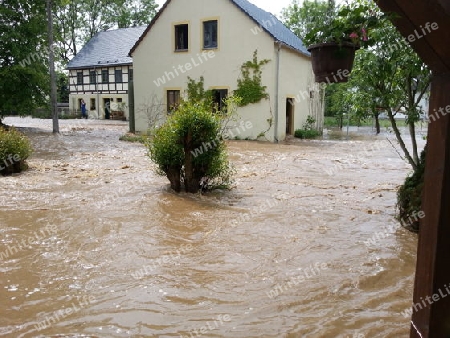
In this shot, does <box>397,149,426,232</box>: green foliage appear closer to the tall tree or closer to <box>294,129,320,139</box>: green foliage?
the tall tree

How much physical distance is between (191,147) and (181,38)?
1427 centimetres

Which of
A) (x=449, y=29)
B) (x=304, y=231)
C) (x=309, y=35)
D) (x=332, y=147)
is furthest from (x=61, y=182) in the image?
(x=332, y=147)

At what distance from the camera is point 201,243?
4914mm

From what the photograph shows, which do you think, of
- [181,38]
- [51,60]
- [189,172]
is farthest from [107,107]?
[189,172]

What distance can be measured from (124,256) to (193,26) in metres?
16.3

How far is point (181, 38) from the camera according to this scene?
19.5 m

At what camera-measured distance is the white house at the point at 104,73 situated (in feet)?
108

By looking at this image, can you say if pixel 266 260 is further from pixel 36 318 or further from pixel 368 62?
pixel 368 62

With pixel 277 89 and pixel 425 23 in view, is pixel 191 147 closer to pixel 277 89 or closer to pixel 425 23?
pixel 425 23

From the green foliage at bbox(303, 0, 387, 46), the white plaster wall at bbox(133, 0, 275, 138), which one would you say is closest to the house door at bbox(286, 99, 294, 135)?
the white plaster wall at bbox(133, 0, 275, 138)

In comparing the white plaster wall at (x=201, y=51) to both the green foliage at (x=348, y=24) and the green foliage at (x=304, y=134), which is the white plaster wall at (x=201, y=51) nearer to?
the green foliage at (x=304, y=134)

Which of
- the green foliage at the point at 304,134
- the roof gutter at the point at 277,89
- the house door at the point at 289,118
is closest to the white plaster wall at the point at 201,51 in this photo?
the roof gutter at the point at 277,89

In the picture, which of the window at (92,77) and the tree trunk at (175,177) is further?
the window at (92,77)

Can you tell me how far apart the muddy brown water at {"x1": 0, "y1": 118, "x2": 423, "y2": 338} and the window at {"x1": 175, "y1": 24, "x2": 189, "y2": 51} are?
41.1 feet
